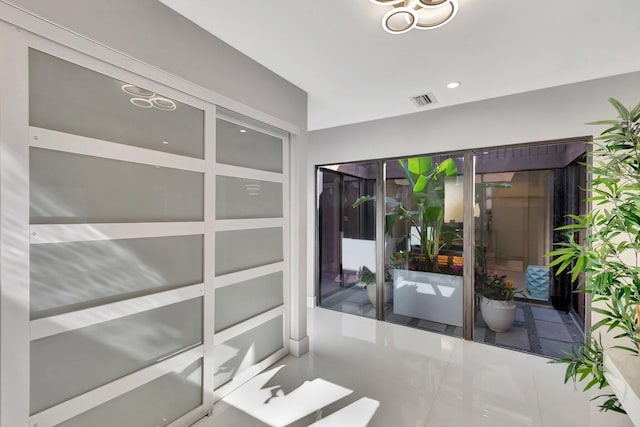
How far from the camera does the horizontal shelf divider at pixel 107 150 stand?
135 centimetres

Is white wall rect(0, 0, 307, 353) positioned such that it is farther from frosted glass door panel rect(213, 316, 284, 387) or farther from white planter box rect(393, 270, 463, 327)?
white planter box rect(393, 270, 463, 327)

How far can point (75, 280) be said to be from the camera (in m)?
1.47

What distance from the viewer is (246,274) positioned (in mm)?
2459

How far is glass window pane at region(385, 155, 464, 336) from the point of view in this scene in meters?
3.50

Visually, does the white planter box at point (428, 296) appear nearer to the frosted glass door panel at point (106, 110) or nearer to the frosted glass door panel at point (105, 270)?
the frosted glass door panel at point (105, 270)

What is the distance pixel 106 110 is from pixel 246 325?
72.2 inches

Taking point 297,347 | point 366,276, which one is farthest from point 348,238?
point 297,347

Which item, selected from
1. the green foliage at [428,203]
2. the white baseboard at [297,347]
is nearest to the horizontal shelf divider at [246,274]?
the white baseboard at [297,347]

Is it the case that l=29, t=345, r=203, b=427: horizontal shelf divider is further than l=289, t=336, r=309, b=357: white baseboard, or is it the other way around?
l=289, t=336, r=309, b=357: white baseboard

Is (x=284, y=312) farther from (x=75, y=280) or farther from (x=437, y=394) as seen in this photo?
(x=75, y=280)

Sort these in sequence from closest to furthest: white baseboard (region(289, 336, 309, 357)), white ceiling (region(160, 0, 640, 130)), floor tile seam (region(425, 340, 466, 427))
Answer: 1. white ceiling (region(160, 0, 640, 130))
2. floor tile seam (region(425, 340, 466, 427))
3. white baseboard (region(289, 336, 309, 357))

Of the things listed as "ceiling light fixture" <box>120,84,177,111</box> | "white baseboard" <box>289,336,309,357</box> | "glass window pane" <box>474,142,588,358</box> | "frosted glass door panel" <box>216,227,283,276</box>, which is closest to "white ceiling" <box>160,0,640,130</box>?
"ceiling light fixture" <box>120,84,177,111</box>

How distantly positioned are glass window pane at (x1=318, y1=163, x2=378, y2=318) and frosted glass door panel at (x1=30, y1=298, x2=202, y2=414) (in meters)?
2.66

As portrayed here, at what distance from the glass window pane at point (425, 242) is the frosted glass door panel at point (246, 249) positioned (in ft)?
5.90
